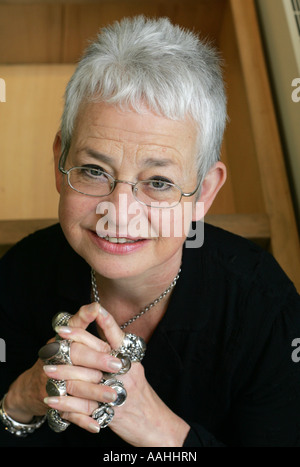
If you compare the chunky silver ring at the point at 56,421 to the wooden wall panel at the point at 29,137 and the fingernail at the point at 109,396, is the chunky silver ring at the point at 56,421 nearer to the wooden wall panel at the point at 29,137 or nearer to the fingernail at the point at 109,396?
the fingernail at the point at 109,396

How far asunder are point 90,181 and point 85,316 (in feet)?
0.71

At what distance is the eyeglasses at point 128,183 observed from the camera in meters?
0.90

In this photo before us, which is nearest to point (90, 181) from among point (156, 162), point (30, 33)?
point (156, 162)

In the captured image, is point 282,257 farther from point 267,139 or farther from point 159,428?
point 159,428

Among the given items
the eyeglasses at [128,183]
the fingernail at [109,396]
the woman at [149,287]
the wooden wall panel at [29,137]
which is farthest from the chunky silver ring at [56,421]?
the wooden wall panel at [29,137]

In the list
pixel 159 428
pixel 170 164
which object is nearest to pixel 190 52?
pixel 170 164

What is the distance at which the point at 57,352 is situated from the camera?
2.92 feet

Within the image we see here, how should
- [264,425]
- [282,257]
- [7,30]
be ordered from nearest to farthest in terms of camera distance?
[264,425]
[282,257]
[7,30]

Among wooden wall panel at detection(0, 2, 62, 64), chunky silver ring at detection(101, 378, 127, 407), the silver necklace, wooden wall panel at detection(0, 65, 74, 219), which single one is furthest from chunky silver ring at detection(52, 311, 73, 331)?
wooden wall panel at detection(0, 2, 62, 64)

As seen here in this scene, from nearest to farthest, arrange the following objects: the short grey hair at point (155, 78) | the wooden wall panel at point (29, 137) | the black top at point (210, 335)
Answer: the short grey hair at point (155, 78) < the black top at point (210, 335) < the wooden wall panel at point (29, 137)

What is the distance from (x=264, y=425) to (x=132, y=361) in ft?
0.89

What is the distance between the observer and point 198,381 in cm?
108

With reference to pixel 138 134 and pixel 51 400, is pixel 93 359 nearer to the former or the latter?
pixel 51 400

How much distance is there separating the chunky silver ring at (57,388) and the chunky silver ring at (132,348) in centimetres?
10
